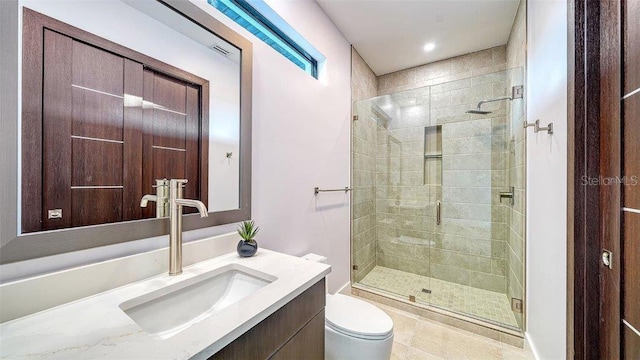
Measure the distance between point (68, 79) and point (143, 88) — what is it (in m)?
0.21

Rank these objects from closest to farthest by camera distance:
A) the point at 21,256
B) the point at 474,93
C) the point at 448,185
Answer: the point at 21,256 < the point at 474,93 < the point at 448,185

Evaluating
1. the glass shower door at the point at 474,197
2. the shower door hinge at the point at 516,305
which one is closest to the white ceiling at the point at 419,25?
the glass shower door at the point at 474,197

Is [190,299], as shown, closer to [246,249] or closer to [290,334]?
[246,249]

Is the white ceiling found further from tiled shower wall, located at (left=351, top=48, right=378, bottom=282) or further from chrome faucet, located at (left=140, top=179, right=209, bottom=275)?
chrome faucet, located at (left=140, top=179, right=209, bottom=275)

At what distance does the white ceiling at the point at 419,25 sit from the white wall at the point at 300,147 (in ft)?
0.62

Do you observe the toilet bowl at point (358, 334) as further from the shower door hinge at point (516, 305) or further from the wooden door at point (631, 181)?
the shower door hinge at point (516, 305)

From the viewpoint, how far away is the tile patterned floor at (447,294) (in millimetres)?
1979

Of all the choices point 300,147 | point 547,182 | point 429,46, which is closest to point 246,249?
point 300,147

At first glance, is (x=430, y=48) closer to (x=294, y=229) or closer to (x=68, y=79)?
(x=294, y=229)

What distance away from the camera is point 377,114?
8.93ft

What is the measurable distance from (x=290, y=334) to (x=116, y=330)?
1.61ft

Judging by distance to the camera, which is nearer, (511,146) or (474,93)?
(511,146)

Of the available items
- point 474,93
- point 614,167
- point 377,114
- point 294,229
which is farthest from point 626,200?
point 377,114

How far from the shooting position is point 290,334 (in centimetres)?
81
